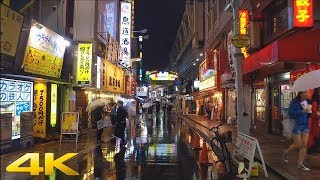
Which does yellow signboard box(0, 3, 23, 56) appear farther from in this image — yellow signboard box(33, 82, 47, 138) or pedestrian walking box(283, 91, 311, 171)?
pedestrian walking box(283, 91, 311, 171)

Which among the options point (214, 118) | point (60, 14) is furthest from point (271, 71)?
point (214, 118)

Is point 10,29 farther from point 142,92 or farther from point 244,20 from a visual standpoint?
point 142,92

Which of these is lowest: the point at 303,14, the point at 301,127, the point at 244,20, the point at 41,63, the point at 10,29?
the point at 301,127

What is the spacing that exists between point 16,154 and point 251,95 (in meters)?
15.5

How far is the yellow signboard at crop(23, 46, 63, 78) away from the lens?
15387 millimetres

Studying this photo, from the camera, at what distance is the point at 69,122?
18.0 metres

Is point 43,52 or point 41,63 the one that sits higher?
point 43,52

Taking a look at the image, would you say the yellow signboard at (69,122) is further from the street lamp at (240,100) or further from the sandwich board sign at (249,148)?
the sandwich board sign at (249,148)

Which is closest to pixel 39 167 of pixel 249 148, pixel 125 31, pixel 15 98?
pixel 15 98

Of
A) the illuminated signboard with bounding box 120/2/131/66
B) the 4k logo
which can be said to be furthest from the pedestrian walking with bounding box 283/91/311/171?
the illuminated signboard with bounding box 120/2/131/66

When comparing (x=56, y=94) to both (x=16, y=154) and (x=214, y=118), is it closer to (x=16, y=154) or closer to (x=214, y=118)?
(x=16, y=154)

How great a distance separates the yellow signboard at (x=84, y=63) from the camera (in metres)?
21.1

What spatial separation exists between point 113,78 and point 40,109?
1406 cm

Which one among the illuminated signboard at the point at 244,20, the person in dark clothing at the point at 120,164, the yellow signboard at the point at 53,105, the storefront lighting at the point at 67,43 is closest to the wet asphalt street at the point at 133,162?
the person in dark clothing at the point at 120,164
